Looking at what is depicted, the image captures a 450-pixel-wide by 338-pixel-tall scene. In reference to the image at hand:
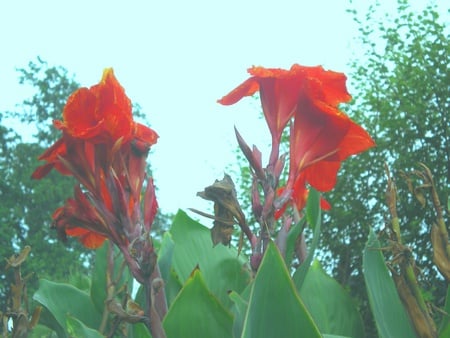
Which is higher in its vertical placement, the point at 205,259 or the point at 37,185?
the point at 37,185

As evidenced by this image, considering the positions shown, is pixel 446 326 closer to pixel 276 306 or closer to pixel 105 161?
pixel 276 306

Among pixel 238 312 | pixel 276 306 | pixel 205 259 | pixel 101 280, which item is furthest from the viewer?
pixel 101 280

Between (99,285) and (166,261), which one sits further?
(99,285)

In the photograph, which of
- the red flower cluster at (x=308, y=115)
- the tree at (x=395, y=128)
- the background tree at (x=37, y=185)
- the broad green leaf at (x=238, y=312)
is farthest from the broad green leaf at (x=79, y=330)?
the background tree at (x=37, y=185)

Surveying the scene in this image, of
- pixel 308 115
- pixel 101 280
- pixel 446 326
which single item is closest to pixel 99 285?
pixel 101 280

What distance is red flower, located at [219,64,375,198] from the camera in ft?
3.03

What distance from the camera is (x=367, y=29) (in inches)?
398

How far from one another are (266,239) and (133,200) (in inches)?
6.8

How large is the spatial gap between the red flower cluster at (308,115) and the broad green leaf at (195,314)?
17 centimetres

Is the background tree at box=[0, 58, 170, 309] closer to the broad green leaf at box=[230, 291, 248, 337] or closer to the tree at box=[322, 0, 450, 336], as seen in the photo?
the tree at box=[322, 0, 450, 336]

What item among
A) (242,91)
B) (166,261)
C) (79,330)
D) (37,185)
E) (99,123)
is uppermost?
(37,185)

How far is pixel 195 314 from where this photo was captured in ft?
2.65

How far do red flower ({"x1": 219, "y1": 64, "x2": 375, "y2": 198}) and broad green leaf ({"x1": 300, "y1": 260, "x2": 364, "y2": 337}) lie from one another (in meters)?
0.17

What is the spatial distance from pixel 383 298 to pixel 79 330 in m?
0.35
